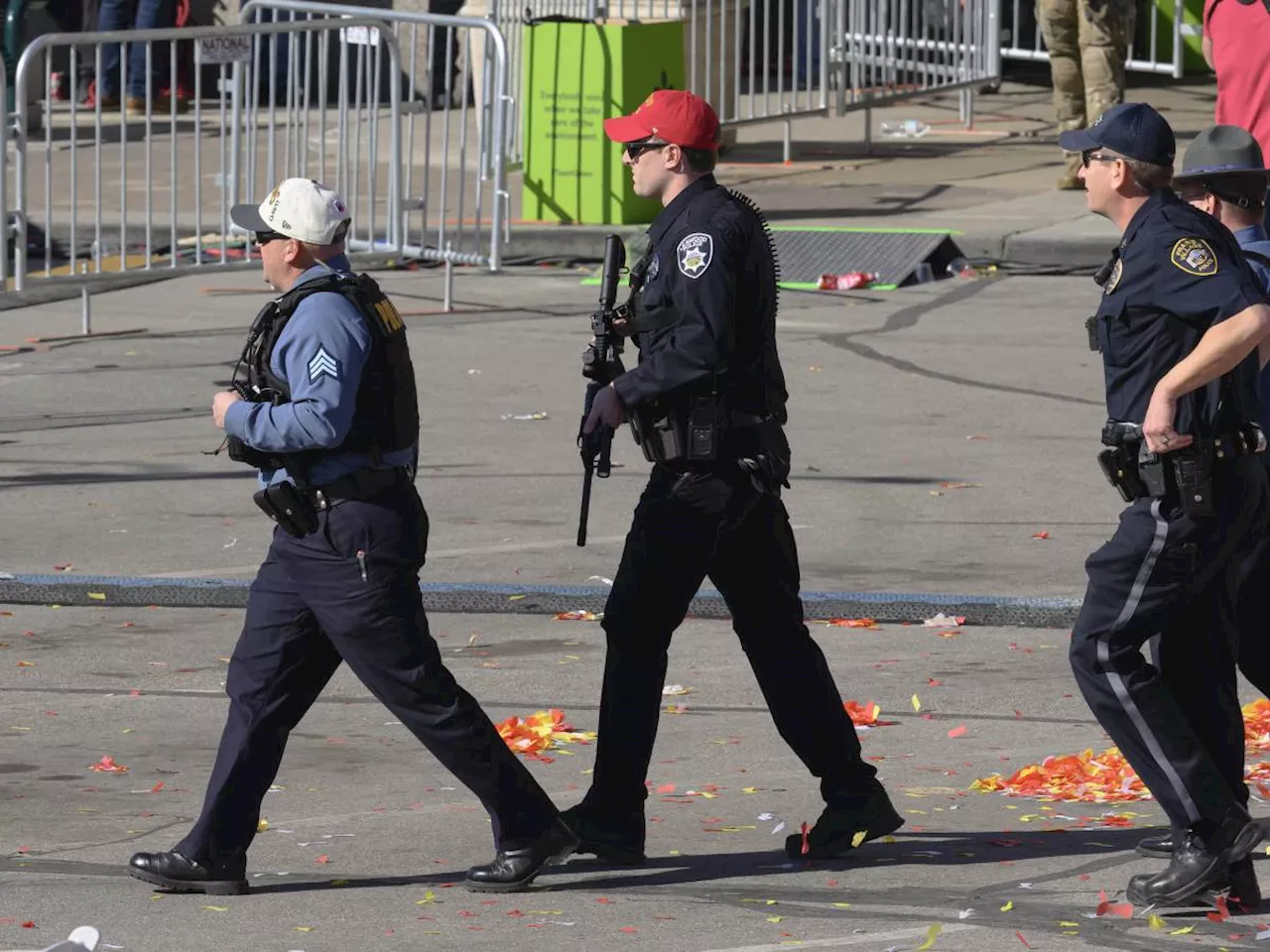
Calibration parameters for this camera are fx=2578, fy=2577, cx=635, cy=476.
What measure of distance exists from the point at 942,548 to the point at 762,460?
355cm

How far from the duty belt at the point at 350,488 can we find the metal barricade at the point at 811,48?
11.9 meters

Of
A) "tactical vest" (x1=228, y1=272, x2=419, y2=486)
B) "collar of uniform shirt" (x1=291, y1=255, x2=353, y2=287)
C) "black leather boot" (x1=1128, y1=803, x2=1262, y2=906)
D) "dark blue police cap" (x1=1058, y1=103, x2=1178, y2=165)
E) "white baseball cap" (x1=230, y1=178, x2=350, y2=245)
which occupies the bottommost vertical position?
"black leather boot" (x1=1128, y1=803, x2=1262, y2=906)

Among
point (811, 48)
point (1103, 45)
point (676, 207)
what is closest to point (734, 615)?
point (676, 207)

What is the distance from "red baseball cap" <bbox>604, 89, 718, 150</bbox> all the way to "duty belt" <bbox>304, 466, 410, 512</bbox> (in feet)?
3.35

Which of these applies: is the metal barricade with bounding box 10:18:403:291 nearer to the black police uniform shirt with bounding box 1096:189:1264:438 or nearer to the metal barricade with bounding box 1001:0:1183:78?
the metal barricade with bounding box 1001:0:1183:78

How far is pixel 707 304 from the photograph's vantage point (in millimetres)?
5773

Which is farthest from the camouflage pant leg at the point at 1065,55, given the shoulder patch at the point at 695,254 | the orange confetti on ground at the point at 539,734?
the shoulder patch at the point at 695,254

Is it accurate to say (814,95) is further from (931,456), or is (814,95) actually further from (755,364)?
(755,364)

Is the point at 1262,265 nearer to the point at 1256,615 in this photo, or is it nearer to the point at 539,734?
the point at 1256,615

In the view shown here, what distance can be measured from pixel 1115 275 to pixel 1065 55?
494 inches

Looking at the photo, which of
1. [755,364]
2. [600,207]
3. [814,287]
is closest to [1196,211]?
[755,364]

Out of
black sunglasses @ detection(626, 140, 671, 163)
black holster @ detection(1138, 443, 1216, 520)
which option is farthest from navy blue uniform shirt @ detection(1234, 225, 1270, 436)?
black sunglasses @ detection(626, 140, 671, 163)

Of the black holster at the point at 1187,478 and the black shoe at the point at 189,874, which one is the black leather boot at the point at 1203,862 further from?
the black shoe at the point at 189,874

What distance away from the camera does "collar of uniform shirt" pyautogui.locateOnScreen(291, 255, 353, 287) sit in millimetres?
5652
